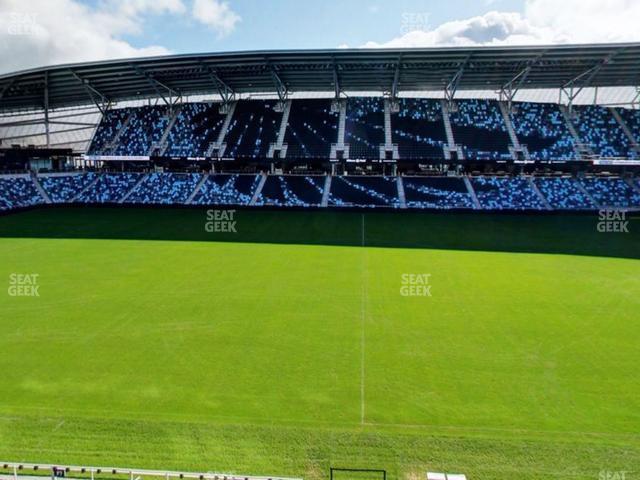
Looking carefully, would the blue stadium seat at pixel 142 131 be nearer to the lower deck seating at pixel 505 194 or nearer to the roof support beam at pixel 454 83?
the roof support beam at pixel 454 83

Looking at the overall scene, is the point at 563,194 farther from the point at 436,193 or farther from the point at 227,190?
the point at 227,190

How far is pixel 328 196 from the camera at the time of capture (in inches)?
1876

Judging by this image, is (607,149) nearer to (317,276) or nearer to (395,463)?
(317,276)

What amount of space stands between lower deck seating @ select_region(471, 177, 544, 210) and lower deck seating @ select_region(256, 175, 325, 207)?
16.4 meters

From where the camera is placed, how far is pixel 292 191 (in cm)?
4859

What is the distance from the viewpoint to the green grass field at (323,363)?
31.3 ft

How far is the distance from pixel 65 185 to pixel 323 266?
1568 inches

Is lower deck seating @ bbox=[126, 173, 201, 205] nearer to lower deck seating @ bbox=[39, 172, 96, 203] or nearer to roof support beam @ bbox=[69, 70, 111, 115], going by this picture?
lower deck seating @ bbox=[39, 172, 96, 203]

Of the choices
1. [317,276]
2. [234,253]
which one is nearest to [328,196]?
[234,253]

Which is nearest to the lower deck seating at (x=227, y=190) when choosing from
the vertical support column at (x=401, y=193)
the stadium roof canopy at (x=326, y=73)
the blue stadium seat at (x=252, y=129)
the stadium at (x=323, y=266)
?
the stadium at (x=323, y=266)

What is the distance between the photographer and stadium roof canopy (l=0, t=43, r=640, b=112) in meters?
43.1

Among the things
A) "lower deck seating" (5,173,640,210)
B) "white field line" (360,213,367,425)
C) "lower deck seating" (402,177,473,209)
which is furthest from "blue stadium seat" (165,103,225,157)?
"white field line" (360,213,367,425)

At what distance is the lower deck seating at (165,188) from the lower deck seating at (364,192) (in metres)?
15.8

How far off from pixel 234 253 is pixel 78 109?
41549 mm
